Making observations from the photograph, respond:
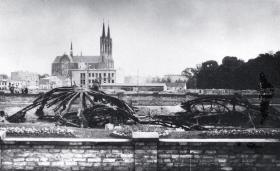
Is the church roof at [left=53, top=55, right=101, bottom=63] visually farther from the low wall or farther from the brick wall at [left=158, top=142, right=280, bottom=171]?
the brick wall at [left=158, top=142, right=280, bottom=171]

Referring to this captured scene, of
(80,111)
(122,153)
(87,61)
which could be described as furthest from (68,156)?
(87,61)

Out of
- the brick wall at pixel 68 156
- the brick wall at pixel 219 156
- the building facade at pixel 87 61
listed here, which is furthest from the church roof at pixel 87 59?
the brick wall at pixel 219 156

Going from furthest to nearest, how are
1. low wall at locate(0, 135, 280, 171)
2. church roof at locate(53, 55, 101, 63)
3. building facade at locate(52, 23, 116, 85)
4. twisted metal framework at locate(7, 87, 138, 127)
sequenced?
church roof at locate(53, 55, 101, 63) < building facade at locate(52, 23, 116, 85) < twisted metal framework at locate(7, 87, 138, 127) < low wall at locate(0, 135, 280, 171)

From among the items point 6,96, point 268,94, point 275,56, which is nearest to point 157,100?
point 6,96

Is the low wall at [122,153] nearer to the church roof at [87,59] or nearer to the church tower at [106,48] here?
the church tower at [106,48]

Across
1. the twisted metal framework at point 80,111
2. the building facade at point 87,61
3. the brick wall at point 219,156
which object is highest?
the building facade at point 87,61

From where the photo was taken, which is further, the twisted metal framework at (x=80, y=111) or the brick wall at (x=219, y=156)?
the twisted metal framework at (x=80, y=111)

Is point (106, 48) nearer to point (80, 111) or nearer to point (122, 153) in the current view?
point (80, 111)

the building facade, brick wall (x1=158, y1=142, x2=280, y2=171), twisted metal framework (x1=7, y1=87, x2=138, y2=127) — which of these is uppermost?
the building facade

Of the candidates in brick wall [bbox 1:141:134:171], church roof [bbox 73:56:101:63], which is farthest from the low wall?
church roof [bbox 73:56:101:63]

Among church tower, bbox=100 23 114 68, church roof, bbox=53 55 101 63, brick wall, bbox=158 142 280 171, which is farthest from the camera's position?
church roof, bbox=53 55 101 63
